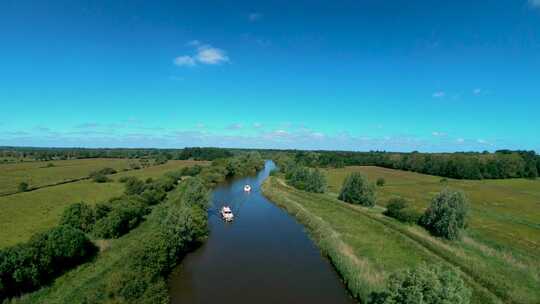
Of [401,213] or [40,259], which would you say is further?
[401,213]

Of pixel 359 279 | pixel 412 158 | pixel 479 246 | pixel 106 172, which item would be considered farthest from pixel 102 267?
pixel 412 158

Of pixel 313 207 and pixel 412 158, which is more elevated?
pixel 412 158

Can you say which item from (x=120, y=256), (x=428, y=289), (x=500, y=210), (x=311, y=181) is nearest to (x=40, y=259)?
(x=120, y=256)

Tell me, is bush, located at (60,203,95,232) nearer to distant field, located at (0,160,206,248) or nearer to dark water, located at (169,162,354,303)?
distant field, located at (0,160,206,248)

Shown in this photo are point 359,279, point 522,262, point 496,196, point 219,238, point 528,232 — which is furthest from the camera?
point 496,196

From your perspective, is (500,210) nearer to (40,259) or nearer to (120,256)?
(120,256)

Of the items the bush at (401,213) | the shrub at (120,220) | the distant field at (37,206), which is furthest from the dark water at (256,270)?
the distant field at (37,206)

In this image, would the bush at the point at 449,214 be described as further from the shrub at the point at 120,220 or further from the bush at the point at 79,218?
the bush at the point at 79,218

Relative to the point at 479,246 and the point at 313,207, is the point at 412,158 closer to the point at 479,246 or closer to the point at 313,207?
the point at 313,207
